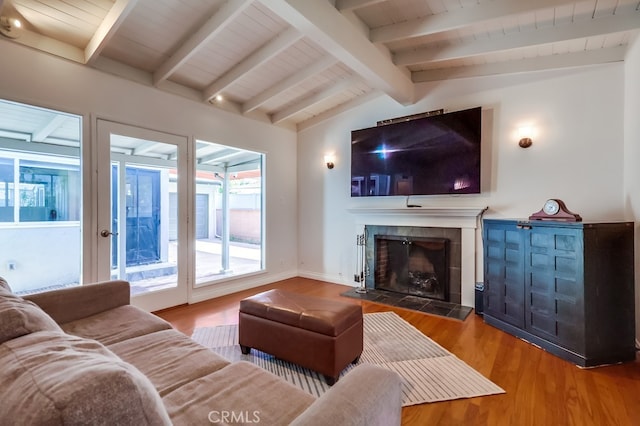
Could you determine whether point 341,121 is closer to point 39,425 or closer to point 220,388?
point 220,388

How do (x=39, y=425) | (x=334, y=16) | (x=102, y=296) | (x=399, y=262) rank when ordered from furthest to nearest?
(x=399, y=262) < (x=334, y=16) < (x=102, y=296) < (x=39, y=425)

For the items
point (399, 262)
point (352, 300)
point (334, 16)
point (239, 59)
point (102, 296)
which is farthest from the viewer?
point (399, 262)

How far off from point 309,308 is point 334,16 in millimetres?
2388

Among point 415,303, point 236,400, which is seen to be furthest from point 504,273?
point 236,400

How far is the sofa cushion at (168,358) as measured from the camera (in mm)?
1319

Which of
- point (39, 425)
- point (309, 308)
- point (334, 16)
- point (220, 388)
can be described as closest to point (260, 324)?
point (309, 308)

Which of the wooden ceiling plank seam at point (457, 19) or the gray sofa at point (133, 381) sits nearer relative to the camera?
the gray sofa at point (133, 381)

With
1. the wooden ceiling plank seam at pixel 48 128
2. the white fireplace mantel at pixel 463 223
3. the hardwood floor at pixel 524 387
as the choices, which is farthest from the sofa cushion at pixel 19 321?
the white fireplace mantel at pixel 463 223

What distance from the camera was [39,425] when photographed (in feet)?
1.79

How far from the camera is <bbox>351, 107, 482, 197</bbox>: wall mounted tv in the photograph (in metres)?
3.54

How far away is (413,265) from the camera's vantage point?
4156 millimetres

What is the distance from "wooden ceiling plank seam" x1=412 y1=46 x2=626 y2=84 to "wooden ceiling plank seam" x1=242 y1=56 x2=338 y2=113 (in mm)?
1329

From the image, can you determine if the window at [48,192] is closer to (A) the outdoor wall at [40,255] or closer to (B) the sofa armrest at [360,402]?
(A) the outdoor wall at [40,255]

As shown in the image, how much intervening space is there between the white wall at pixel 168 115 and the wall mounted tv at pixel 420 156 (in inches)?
50.7
